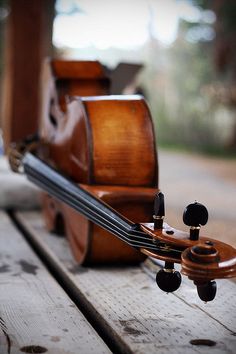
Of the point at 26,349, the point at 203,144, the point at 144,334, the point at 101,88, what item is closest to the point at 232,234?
the point at 101,88

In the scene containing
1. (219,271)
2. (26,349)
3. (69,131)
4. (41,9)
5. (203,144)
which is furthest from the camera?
(203,144)

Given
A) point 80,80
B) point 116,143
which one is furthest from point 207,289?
point 80,80

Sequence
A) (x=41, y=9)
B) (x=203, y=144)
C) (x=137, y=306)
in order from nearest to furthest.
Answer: (x=137, y=306), (x=41, y=9), (x=203, y=144)

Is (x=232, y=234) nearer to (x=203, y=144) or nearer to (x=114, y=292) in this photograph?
(x=114, y=292)

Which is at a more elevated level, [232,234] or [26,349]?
[26,349]

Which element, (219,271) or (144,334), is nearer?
(219,271)

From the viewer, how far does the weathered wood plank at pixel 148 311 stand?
104cm

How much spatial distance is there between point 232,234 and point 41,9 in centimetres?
146

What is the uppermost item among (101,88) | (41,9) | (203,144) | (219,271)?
(41,9)

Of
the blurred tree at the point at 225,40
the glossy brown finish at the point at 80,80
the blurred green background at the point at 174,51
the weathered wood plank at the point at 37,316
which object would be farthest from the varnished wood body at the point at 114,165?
the blurred tree at the point at 225,40

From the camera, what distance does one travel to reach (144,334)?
108 centimetres

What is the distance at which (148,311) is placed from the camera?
1.21 m

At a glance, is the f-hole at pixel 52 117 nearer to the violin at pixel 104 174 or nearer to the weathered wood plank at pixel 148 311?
the violin at pixel 104 174

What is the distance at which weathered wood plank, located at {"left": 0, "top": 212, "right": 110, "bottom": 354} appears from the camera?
102 centimetres
